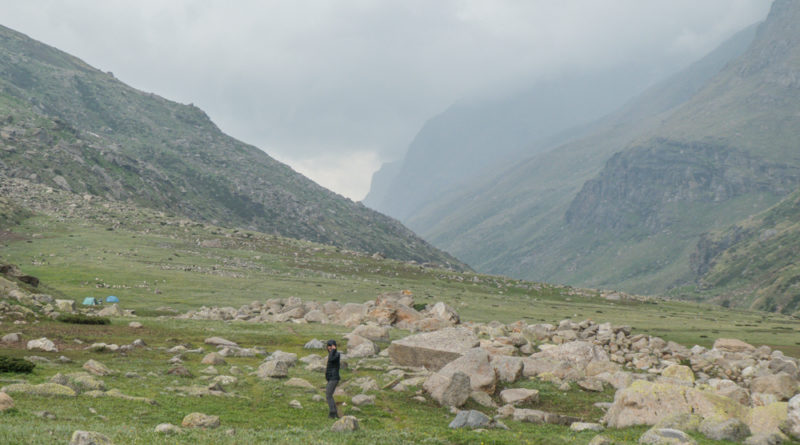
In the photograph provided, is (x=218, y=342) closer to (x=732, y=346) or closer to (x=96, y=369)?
(x=96, y=369)

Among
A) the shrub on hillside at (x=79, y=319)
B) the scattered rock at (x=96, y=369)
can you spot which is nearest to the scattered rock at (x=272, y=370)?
the scattered rock at (x=96, y=369)

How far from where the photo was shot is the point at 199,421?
20984mm

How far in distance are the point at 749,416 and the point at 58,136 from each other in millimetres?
232269

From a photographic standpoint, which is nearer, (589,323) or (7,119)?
(589,323)

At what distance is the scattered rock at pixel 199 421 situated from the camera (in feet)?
68.3

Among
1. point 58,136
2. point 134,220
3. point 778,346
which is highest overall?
point 58,136

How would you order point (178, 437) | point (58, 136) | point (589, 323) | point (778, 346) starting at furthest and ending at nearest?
point (58, 136)
point (778, 346)
point (589, 323)
point (178, 437)

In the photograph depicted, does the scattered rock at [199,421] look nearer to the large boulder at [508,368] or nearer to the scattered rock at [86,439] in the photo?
the scattered rock at [86,439]

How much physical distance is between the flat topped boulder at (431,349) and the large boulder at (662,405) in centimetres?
1279

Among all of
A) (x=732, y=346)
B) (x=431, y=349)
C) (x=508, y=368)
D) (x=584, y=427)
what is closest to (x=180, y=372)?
(x=431, y=349)

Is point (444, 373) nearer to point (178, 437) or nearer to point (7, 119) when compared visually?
point (178, 437)

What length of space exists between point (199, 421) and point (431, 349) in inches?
813

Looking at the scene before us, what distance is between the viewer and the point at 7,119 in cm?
18250

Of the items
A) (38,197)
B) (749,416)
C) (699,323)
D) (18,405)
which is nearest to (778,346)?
(699,323)
